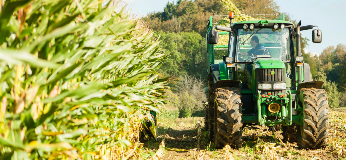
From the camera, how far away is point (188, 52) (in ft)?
153

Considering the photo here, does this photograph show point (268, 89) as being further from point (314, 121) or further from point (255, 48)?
point (255, 48)

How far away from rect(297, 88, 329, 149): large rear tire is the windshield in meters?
1.10

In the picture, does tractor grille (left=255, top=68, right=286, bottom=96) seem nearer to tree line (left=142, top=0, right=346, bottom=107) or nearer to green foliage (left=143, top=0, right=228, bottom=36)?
tree line (left=142, top=0, right=346, bottom=107)

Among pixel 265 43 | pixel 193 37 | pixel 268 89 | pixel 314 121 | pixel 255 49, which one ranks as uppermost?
pixel 193 37

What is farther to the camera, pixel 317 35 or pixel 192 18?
pixel 192 18

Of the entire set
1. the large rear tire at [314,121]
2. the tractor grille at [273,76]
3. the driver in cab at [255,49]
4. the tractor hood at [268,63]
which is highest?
the driver in cab at [255,49]

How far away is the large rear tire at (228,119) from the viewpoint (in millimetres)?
4641

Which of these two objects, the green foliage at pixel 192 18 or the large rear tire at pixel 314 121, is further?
the green foliage at pixel 192 18

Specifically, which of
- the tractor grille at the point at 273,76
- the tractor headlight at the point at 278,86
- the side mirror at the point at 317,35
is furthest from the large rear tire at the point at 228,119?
the side mirror at the point at 317,35

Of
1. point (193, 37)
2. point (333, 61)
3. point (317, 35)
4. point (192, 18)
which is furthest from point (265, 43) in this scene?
point (333, 61)

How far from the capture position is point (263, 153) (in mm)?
4562

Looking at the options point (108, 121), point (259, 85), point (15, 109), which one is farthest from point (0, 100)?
point (259, 85)

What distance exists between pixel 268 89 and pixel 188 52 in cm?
4214

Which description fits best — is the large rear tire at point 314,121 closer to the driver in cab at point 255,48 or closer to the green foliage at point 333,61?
the driver in cab at point 255,48
